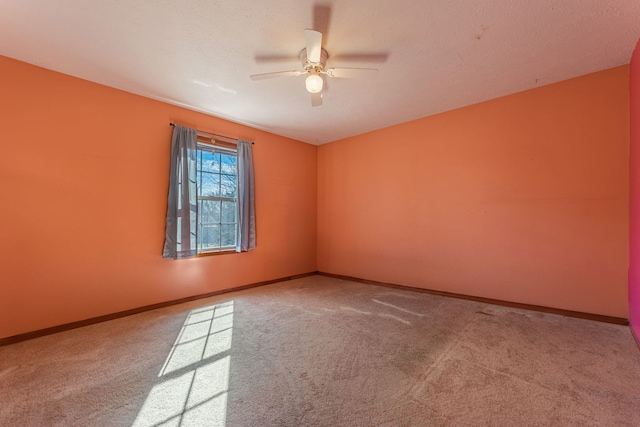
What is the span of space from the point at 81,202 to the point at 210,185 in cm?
144

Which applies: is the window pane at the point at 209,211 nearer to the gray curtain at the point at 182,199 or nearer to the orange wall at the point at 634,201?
the gray curtain at the point at 182,199

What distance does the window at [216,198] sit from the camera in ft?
12.2

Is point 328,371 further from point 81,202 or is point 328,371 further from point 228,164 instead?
point 228,164

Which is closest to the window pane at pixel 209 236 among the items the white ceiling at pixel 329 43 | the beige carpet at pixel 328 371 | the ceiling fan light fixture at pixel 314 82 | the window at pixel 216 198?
the window at pixel 216 198

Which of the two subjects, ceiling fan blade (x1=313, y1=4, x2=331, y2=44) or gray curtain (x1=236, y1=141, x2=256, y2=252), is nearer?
ceiling fan blade (x1=313, y1=4, x2=331, y2=44)

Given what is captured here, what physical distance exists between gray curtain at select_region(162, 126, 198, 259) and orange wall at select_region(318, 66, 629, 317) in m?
2.73

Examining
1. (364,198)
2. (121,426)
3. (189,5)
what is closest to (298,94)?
(189,5)

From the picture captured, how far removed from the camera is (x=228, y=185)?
4.02 m

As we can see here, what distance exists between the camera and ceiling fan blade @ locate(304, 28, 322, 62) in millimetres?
1884

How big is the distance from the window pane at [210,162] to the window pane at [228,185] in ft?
0.52

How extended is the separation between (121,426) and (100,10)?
274cm

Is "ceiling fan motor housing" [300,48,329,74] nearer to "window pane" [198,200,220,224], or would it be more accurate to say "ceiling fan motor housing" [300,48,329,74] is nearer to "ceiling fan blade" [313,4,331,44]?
"ceiling fan blade" [313,4,331,44]

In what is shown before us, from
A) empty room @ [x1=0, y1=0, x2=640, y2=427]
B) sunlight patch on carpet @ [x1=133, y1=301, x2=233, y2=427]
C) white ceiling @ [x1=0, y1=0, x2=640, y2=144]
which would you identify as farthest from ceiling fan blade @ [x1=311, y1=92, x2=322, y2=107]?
sunlight patch on carpet @ [x1=133, y1=301, x2=233, y2=427]

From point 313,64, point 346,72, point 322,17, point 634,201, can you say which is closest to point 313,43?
point 322,17
